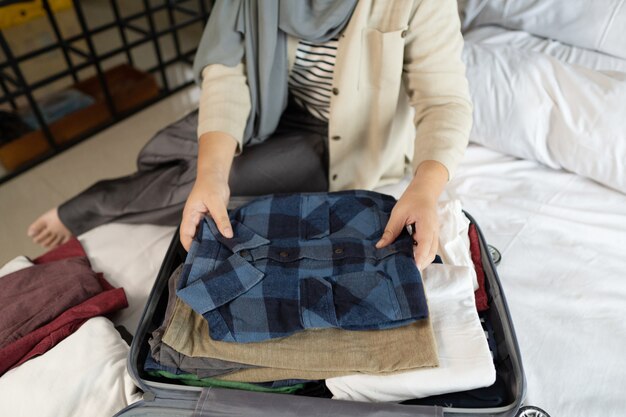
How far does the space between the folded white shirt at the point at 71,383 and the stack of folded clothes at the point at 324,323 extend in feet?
0.30

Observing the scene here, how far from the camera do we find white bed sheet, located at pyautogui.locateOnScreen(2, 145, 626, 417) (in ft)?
2.25

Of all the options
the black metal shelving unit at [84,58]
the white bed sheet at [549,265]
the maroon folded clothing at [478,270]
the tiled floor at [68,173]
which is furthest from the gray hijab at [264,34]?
the black metal shelving unit at [84,58]

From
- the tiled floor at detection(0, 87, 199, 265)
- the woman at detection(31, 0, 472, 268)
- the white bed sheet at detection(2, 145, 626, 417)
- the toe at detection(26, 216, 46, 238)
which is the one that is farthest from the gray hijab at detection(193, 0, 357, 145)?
the tiled floor at detection(0, 87, 199, 265)

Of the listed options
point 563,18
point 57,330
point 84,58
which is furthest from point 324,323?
point 84,58

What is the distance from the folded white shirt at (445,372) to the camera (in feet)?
1.83

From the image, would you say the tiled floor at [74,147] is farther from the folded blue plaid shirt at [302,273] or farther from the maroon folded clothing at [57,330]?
the folded blue plaid shirt at [302,273]

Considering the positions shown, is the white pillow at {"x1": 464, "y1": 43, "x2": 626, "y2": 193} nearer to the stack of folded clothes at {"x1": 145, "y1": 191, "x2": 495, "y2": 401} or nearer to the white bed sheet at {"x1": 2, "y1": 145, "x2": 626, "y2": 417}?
the white bed sheet at {"x1": 2, "y1": 145, "x2": 626, "y2": 417}

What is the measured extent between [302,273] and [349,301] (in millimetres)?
82

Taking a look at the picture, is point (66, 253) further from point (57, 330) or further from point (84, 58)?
point (84, 58)

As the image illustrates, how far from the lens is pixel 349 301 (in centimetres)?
58

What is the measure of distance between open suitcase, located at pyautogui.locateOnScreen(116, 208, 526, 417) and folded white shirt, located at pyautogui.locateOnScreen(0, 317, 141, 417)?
0.06 m

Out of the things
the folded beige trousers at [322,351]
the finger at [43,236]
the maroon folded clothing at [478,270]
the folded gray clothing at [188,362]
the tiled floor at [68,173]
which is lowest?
the tiled floor at [68,173]

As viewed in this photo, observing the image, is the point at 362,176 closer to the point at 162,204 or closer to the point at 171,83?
the point at 162,204

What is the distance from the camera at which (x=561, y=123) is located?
979 mm
